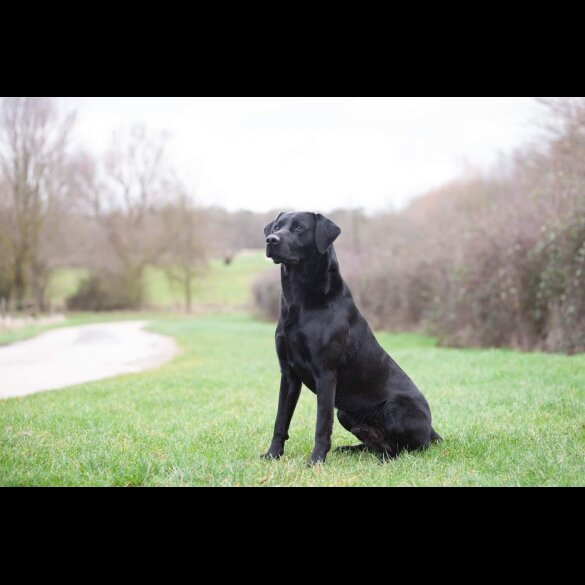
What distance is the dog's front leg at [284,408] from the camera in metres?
3.83

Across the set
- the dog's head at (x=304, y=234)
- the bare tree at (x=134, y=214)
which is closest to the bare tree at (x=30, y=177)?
the bare tree at (x=134, y=214)

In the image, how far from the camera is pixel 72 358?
1200 cm

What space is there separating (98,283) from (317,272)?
31924 millimetres

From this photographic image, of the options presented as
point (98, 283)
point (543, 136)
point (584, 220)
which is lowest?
point (98, 283)

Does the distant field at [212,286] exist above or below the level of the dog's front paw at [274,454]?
below

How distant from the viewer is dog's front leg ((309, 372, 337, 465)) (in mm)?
3623

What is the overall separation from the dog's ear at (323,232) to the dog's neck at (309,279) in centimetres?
7

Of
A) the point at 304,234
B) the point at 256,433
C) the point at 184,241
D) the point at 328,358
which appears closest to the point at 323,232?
the point at 304,234

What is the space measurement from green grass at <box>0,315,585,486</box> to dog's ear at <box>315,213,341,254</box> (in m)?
1.24

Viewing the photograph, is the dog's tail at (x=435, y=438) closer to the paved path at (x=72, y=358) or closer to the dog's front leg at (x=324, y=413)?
the dog's front leg at (x=324, y=413)

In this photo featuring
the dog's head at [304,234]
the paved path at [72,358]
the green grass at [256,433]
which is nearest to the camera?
the green grass at [256,433]

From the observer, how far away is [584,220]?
32.1 feet
